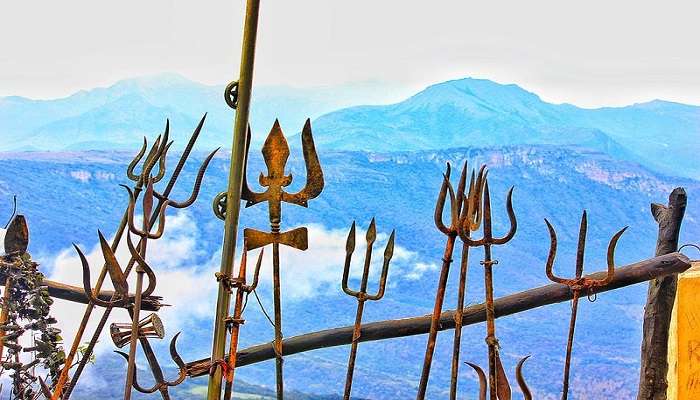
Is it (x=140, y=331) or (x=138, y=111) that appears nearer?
(x=140, y=331)

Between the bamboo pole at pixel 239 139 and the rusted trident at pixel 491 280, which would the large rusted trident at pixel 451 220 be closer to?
the rusted trident at pixel 491 280

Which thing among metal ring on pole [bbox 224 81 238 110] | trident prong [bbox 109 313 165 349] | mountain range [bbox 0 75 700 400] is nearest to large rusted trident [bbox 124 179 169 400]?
trident prong [bbox 109 313 165 349]

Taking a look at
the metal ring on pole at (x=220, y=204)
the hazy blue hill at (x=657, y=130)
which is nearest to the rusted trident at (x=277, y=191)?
the metal ring on pole at (x=220, y=204)

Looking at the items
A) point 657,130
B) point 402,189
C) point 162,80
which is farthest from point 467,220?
point 657,130

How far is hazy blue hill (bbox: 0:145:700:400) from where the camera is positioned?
16.7 ft

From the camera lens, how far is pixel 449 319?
5.19 ft

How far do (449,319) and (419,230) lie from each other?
397cm

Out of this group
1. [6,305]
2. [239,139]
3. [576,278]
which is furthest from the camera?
[576,278]

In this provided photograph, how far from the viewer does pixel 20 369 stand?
1.24 meters

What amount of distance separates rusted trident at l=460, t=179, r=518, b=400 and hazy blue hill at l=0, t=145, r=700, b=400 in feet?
11.3

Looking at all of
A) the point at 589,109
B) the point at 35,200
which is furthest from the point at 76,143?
the point at 589,109

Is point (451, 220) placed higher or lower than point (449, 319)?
higher

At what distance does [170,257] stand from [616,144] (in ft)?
9.81

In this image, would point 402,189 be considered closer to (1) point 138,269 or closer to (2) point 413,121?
(2) point 413,121
